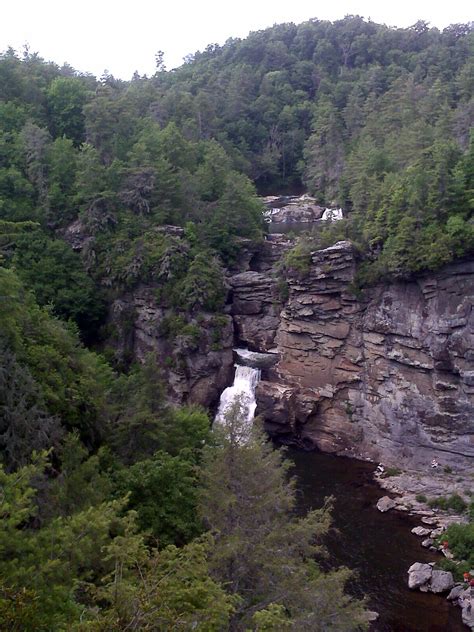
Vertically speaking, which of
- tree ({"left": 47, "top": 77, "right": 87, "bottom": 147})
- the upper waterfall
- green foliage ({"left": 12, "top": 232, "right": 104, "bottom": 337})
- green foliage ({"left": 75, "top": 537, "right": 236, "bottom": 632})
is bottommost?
the upper waterfall

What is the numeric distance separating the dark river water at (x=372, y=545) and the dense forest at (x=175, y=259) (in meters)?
1.48

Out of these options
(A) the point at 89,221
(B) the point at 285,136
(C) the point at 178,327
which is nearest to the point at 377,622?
(C) the point at 178,327

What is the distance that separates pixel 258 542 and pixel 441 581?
10.0m

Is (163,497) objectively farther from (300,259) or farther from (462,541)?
(300,259)

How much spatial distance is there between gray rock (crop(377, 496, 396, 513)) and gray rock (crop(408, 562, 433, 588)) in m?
3.73

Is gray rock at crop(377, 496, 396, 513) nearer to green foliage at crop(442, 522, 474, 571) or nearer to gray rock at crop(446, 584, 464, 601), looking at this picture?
green foliage at crop(442, 522, 474, 571)

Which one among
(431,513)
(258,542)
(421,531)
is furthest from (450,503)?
(258,542)

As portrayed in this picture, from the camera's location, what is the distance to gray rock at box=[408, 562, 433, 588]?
845 inches

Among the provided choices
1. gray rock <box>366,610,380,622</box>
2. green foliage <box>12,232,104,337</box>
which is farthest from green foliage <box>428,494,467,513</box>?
Result: green foliage <box>12,232,104,337</box>

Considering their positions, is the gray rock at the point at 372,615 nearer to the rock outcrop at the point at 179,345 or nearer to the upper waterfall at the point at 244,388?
the upper waterfall at the point at 244,388

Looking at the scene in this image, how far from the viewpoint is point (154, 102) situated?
52688 millimetres

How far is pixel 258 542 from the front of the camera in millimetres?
14617

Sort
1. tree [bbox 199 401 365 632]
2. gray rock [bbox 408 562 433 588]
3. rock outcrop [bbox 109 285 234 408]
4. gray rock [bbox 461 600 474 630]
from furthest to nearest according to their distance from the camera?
1. rock outcrop [bbox 109 285 234 408]
2. gray rock [bbox 408 562 433 588]
3. gray rock [bbox 461 600 474 630]
4. tree [bbox 199 401 365 632]

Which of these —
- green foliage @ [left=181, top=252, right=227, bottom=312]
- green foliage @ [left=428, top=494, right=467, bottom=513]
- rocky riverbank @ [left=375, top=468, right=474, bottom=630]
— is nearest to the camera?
rocky riverbank @ [left=375, top=468, right=474, bottom=630]
